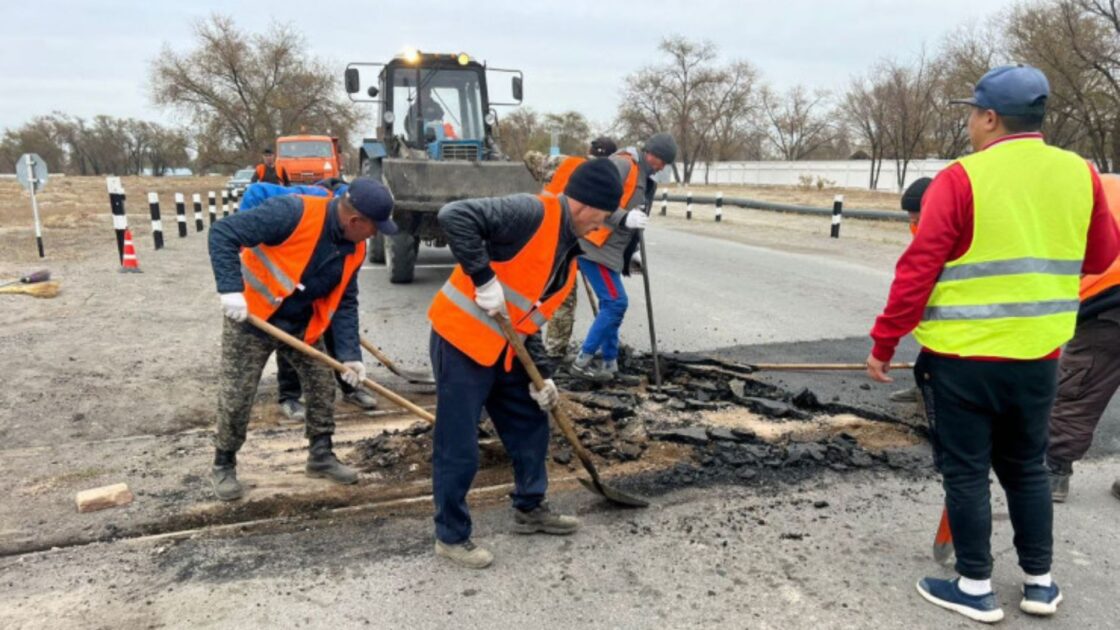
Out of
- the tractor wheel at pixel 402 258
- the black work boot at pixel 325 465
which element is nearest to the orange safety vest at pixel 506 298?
the black work boot at pixel 325 465

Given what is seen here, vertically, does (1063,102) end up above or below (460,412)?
above

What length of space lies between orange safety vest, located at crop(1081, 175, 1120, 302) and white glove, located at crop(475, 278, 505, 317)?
263 cm

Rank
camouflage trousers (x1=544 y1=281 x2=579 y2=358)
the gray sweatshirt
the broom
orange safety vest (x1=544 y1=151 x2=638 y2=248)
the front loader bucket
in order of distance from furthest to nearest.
Result: the front loader bucket → the broom → camouflage trousers (x1=544 y1=281 x2=579 y2=358) → the gray sweatshirt → orange safety vest (x1=544 y1=151 x2=638 y2=248)

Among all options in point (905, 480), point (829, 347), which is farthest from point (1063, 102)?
point (905, 480)

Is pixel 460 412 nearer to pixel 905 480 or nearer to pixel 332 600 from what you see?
pixel 332 600

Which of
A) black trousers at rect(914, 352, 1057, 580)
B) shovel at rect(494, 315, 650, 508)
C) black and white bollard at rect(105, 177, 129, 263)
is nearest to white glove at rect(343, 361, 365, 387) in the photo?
shovel at rect(494, 315, 650, 508)

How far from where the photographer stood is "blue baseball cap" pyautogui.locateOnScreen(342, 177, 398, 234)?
3.40 metres

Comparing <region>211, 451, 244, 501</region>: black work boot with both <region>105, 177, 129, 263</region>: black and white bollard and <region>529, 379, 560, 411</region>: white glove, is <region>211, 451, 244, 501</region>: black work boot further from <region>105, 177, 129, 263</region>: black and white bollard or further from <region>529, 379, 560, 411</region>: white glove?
<region>105, 177, 129, 263</region>: black and white bollard

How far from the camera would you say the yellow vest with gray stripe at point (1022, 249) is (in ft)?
7.95

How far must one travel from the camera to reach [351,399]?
16.9 ft

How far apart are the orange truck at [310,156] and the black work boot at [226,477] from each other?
712 inches

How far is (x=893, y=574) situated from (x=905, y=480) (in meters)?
1.02

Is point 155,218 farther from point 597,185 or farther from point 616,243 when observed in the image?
point 597,185

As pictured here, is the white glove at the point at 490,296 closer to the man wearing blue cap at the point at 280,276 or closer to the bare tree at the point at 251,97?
the man wearing blue cap at the point at 280,276
